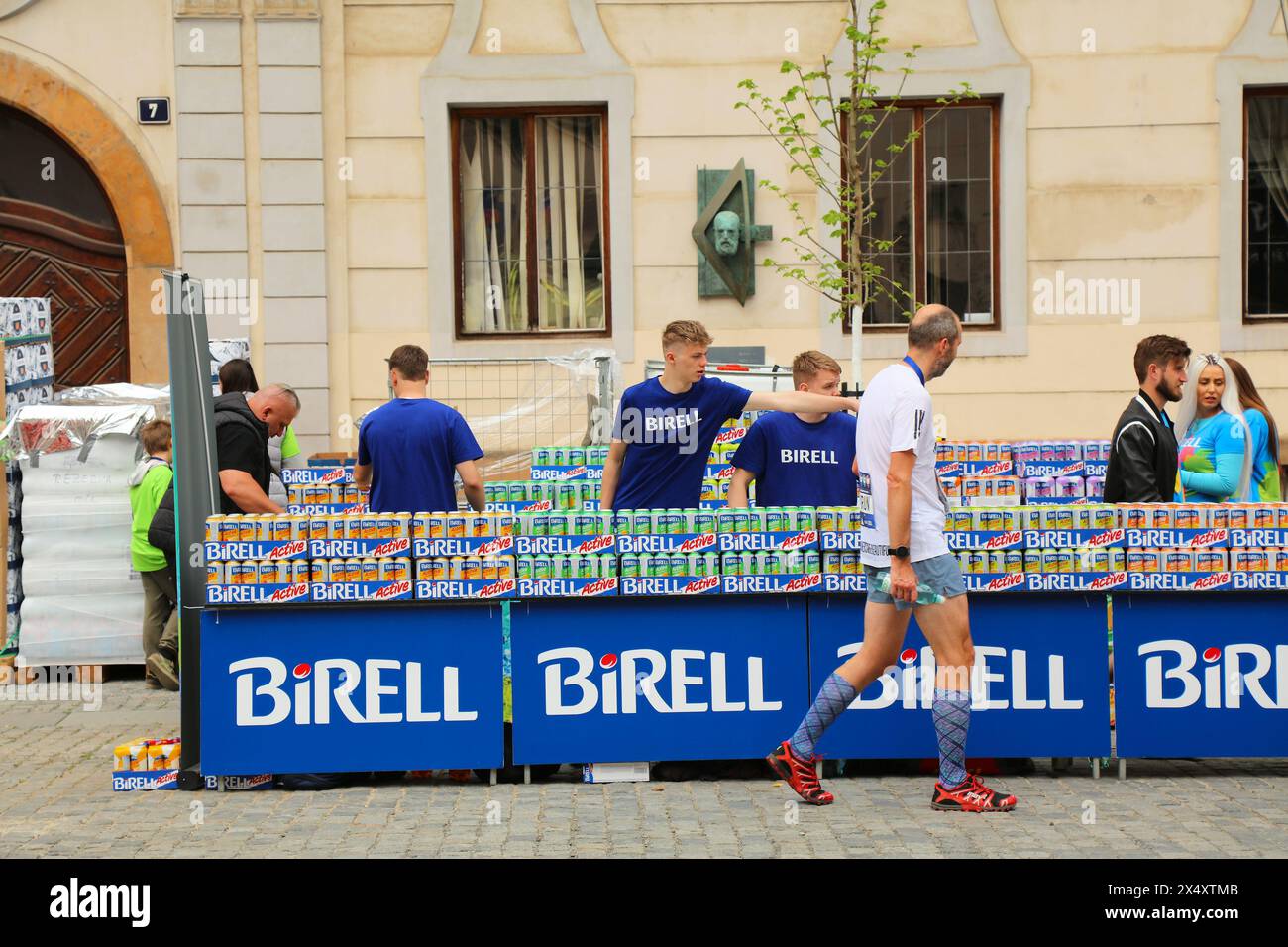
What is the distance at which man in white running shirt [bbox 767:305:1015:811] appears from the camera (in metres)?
7.29

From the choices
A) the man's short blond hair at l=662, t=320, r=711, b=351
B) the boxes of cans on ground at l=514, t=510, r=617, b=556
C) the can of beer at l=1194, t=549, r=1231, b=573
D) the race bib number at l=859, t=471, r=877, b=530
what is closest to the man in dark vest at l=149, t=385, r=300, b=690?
the boxes of cans on ground at l=514, t=510, r=617, b=556

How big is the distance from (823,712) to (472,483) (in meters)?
2.12

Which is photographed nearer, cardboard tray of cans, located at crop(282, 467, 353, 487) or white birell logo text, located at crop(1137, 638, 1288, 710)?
white birell logo text, located at crop(1137, 638, 1288, 710)

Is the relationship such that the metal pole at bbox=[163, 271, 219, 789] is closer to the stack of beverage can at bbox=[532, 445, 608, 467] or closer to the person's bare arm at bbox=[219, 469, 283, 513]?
the person's bare arm at bbox=[219, 469, 283, 513]

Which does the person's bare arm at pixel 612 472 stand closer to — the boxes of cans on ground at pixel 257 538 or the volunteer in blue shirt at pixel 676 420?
the volunteer in blue shirt at pixel 676 420

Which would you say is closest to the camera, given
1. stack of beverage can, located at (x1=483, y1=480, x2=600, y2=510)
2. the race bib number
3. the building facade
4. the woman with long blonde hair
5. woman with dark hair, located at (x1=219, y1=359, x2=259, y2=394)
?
the race bib number

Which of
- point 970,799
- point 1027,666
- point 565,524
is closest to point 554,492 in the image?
point 565,524

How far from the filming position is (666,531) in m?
8.14

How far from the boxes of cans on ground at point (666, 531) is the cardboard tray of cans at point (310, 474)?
3480 mm

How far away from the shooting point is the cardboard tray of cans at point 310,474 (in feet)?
36.8

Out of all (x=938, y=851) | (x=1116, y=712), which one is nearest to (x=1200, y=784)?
(x=1116, y=712)

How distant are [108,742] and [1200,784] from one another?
5810mm

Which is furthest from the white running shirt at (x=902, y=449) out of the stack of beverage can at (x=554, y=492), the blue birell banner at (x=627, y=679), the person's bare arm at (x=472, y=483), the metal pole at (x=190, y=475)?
the metal pole at (x=190, y=475)

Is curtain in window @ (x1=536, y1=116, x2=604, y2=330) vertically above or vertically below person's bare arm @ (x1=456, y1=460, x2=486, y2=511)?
above
